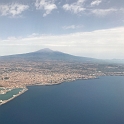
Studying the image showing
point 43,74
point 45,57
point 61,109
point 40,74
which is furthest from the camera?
point 45,57

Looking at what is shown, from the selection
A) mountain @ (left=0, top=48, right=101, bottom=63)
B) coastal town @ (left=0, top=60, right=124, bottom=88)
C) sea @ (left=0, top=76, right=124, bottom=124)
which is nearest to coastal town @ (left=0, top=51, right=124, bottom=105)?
coastal town @ (left=0, top=60, right=124, bottom=88)

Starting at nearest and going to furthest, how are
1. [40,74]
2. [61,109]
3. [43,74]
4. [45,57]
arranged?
1. [61,109]
2. [40,74]
3. [43,74]
4. [45,57]

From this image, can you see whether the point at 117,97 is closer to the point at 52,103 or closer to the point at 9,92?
the point at 52,103

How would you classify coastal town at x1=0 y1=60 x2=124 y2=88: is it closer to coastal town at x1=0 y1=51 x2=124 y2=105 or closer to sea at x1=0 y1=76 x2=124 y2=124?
coastal town at x1=0 y1=51 x2=124 y2=105

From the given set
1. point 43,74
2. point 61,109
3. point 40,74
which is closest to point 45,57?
point 43,74

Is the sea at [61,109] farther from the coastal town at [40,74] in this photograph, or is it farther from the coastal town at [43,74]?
the coastal town at [43,74]

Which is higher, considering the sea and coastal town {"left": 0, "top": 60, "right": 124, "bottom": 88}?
coastal town {"left": 0, "top": 60, "right": 124, "bottom": 88}

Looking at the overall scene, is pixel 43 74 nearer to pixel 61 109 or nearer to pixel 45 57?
pixel 61 109

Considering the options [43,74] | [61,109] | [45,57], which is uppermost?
[45,57]

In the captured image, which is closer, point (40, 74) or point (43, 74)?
point (40, 74)

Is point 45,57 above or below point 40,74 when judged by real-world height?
above

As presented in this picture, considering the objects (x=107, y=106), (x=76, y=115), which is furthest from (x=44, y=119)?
(x=107, y=106)

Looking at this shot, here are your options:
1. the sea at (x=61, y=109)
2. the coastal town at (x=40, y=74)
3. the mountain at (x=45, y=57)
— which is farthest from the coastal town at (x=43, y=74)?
the mountain at (x=45, y=57)
